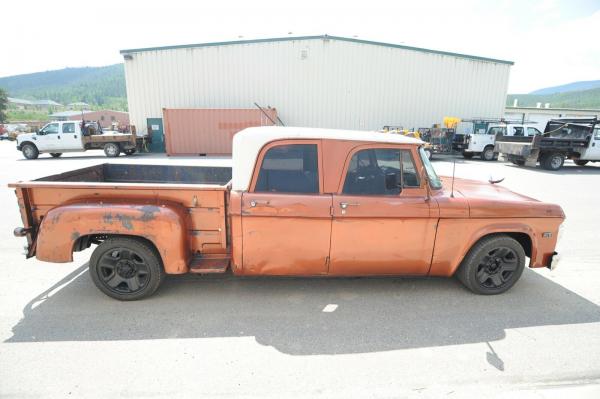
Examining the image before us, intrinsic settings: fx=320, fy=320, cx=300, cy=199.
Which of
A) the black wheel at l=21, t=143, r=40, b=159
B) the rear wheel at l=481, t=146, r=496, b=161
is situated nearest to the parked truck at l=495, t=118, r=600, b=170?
the rear wheel at l=481, t=146, r=496, b=161

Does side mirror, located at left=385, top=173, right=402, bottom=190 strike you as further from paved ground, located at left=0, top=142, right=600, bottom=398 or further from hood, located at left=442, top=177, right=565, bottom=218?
paved ground, located at left=0, top=142, right=600, bottom=398

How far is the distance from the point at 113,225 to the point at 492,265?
13.8 feet

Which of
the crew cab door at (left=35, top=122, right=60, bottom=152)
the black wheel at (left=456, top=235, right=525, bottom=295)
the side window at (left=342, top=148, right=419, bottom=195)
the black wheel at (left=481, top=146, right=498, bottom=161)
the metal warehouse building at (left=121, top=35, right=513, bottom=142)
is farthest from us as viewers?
the metal warehouse building at (left=121, top=35, right=513, bottom=142)

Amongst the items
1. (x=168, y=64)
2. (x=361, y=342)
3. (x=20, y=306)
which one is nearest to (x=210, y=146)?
(x=168, y=64)

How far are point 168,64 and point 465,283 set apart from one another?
21.3 m

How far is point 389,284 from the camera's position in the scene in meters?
3.99

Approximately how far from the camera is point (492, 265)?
147 inches

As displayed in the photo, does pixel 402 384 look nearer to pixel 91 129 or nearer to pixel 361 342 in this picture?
pixel 361 342

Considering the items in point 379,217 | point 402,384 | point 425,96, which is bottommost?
point 402,384

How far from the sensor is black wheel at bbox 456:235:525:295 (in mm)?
3607

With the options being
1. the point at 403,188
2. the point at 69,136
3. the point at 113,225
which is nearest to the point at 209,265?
the point at 113,225

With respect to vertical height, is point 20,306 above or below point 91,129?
below

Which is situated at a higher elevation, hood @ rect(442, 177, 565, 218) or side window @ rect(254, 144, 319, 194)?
side window @ rect(254, 144, 319, 194)

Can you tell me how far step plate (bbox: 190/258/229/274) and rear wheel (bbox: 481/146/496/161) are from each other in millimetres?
19054
